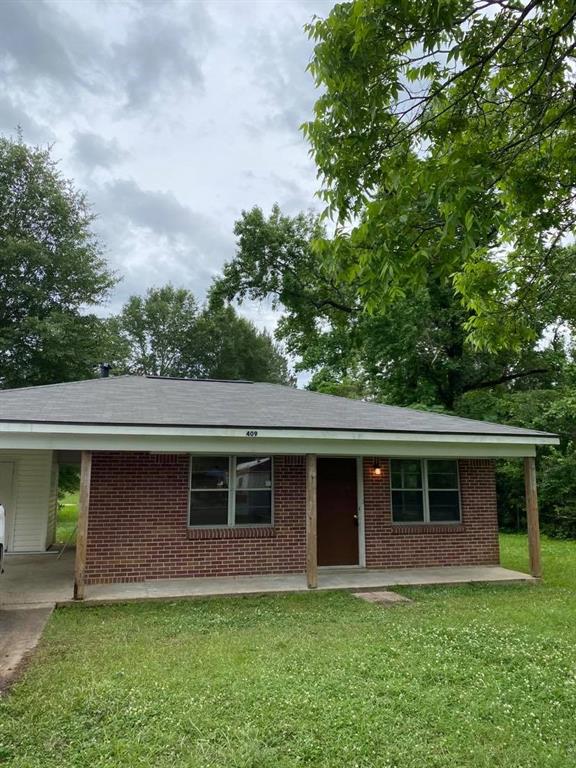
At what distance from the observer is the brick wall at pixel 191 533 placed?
29.1 feet

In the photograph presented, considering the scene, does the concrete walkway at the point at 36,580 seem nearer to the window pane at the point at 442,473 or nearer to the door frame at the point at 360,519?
the door frame at the point at 360,519

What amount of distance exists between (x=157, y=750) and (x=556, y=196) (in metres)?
6.21

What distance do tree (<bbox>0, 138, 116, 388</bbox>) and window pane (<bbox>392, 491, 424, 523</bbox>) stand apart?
550 inches

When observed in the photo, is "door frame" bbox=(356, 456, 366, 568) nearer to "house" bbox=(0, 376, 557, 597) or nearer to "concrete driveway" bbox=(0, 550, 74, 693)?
"house" bbox=(0, 376, 557, 597)

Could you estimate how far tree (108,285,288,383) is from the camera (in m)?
41.4

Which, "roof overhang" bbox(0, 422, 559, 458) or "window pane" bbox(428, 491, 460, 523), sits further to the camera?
"window pane" bbox(428, 491, 460, 523)

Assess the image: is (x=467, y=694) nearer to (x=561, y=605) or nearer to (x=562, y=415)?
(x=561, y=605)

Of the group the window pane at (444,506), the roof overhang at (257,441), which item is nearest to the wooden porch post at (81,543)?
the roof overhang at (257,441)

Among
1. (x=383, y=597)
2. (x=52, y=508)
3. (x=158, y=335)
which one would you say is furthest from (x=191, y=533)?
(x=158, y=335)

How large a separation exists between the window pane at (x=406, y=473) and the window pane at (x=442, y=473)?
228 mm

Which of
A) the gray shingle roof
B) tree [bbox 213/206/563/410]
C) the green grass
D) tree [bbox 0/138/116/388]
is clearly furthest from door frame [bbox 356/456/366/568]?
tree [bbox 0/138/116/388]

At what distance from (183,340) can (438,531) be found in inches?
1329

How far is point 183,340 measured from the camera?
1642 inches

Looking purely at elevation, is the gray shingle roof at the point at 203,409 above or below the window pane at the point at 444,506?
above
